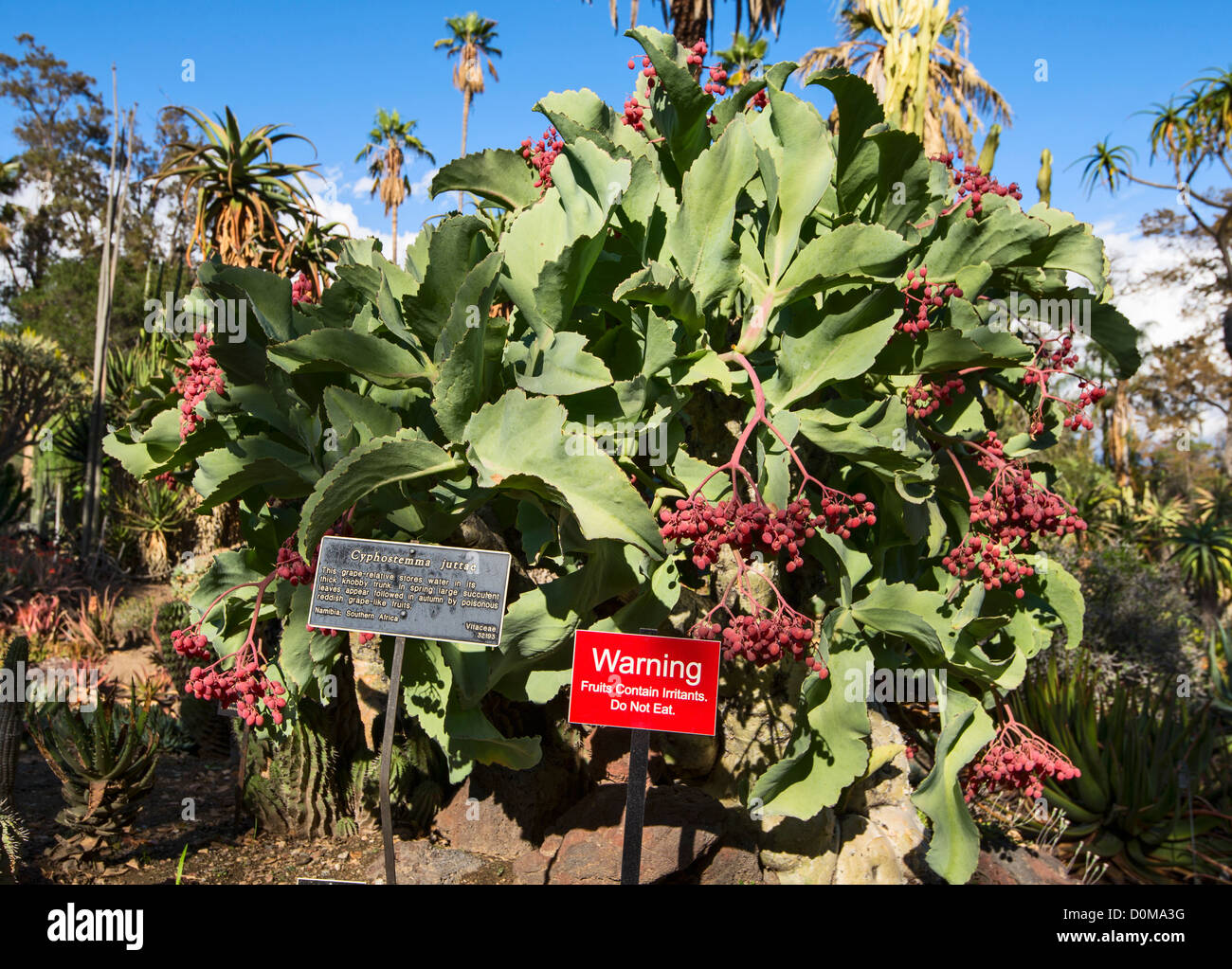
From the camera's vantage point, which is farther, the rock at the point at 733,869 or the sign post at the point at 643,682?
the rock at the point at 733,869

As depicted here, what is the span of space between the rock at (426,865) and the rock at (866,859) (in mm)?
1604

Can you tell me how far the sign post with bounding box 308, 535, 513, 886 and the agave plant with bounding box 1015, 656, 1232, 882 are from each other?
3.54m

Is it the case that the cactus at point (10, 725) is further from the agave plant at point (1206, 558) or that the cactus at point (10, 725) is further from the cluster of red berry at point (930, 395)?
the agave plant at point (1206, 558)

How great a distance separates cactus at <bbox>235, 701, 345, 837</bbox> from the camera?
417 centimetres

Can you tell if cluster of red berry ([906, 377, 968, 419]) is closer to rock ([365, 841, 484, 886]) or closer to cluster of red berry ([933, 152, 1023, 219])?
cluster of red berry ([933, 152, 1023, 219])

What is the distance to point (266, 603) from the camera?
3.29m

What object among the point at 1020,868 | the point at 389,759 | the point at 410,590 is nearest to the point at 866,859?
the point at 1020,868

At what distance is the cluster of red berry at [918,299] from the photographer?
2.98 metres

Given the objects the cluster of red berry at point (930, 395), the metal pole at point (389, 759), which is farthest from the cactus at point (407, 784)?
the cluster of red berry at point (930, 395)

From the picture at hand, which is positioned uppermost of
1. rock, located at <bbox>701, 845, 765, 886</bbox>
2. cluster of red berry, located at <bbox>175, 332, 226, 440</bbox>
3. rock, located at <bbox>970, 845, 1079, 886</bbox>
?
cluster of red berry, located at <bbox>175, 332, 226, 440</bbox>

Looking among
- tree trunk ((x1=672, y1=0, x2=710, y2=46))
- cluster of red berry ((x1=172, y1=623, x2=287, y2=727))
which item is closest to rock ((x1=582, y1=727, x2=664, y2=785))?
cluster of red berry ((x1=172, y1=623, x2=287, y2=727))

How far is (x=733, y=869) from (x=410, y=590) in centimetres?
193
